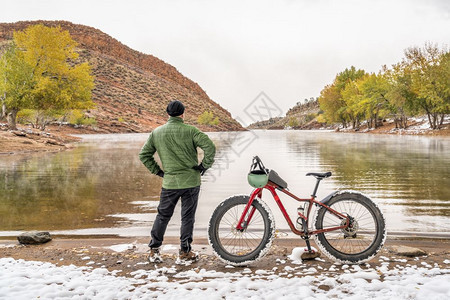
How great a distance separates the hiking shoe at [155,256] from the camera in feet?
15.7

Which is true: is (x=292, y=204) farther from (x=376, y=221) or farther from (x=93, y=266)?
(x=93, y=266)

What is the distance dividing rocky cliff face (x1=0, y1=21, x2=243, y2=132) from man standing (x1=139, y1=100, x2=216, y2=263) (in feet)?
283

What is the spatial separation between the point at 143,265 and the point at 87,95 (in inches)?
1477

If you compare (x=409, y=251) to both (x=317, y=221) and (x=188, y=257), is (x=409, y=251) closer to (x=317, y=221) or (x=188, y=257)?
(x=317, y=221)

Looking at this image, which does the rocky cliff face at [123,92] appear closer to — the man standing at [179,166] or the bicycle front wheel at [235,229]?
the man standing at [179,166]

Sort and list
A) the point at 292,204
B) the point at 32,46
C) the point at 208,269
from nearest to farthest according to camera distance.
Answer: the point at 208,269, the point at 292,204, the point at 32,46

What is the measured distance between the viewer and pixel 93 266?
462 cm

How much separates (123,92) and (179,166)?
444 ft

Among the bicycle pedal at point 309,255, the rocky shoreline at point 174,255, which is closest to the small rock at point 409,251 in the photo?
the rocky shoreline at point 174,255

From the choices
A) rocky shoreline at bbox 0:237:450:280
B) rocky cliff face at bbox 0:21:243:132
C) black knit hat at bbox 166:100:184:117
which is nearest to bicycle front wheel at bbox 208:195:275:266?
rocky shoreline at bbox 0:237:450:280

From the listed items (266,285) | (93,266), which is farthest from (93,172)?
(266,285)

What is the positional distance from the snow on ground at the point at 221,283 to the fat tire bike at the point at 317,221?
0.76 ft

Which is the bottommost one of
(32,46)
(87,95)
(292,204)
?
(292,204)

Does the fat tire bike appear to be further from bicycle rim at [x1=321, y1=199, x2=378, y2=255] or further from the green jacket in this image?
the green jacket
